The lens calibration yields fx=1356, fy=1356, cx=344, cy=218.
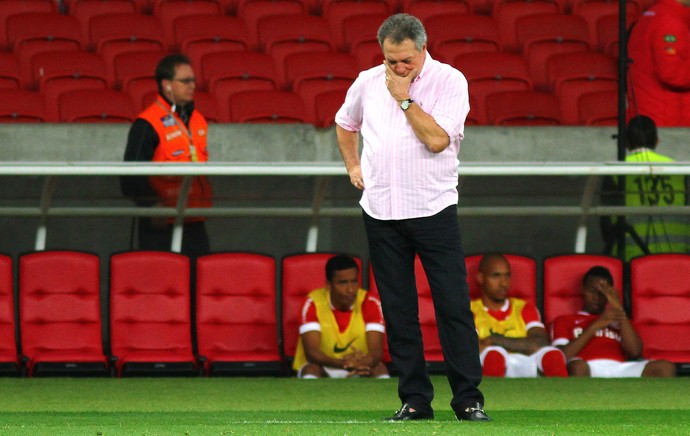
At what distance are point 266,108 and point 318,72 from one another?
0.89 m

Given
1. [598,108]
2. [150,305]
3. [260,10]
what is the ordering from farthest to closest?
[260,10]
[598,108]
[150,305]

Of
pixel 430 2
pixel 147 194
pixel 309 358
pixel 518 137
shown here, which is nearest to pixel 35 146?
pixel 147 194

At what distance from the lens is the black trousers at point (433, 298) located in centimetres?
554

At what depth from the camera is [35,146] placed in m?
10.2

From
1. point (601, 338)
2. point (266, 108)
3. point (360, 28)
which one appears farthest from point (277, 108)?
point (601, 338)

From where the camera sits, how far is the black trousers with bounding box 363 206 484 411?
5.54 metres

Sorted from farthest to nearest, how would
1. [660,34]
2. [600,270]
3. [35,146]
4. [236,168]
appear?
1. [660,34]
2. [35,146]
3. [600,270]
4. [236,168]

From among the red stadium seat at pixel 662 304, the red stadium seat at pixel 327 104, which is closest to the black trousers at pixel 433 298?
the red stadium seat at pixel 662 304

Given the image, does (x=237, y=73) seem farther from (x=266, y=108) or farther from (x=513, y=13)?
(x=513, y=13)

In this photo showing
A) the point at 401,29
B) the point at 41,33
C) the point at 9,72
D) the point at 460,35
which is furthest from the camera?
the point at 460,35

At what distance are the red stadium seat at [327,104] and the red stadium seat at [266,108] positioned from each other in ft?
0.42

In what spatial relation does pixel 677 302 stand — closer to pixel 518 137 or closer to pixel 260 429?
pixel 518 137

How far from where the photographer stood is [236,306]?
9.59 metres

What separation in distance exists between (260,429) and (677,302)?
5290mm
